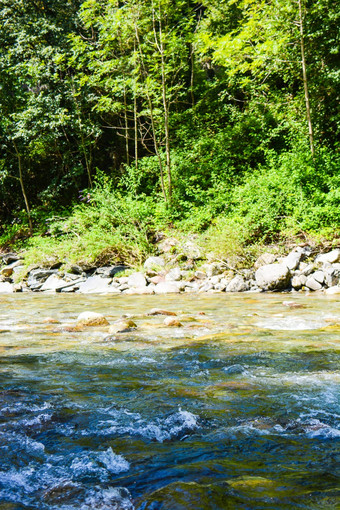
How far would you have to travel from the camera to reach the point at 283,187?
9625 millimetres

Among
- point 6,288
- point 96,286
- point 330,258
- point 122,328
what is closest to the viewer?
point 122,328

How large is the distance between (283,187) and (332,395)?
321 inches

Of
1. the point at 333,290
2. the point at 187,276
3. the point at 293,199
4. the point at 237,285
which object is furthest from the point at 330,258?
the point at 187,276

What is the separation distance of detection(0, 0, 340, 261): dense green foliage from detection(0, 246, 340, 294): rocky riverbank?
2.29 feet

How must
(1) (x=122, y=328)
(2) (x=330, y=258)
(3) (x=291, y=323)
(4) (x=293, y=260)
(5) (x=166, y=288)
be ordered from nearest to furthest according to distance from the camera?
(1) (x=122, y=328)
(3) (x=291, y=323)
(2) (x=330, y=258)
(4) (x=293, y=260)
(5) (x=166, y=288)

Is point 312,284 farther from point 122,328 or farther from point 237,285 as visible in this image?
point 122,328

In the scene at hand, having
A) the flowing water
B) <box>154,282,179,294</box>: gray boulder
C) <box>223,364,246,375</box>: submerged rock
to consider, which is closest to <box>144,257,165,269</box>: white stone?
<box>154,282,179,294</box>: gray boulder

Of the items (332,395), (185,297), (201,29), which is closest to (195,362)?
(332,395)

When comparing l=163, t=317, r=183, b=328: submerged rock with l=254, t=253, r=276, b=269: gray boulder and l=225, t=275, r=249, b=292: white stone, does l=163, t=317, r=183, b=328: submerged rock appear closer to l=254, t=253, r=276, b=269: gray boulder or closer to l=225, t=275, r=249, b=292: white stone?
l=225, t=275, r=249, b=292: white stone

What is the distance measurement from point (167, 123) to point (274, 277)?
6768mm

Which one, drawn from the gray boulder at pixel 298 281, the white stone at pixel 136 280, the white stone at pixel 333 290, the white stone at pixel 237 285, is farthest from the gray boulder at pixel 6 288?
the white stone at pixel 333 290

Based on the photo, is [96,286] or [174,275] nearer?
[174,275]

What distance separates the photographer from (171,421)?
183 cm

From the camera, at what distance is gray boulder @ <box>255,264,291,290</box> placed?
7.70m
